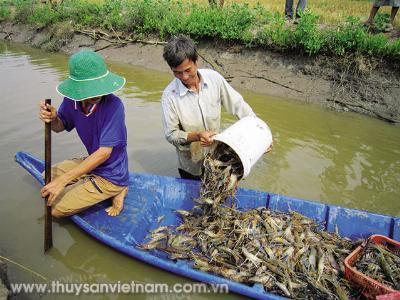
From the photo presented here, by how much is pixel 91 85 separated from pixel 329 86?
6.93m

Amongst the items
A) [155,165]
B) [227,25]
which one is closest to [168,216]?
[155,165]

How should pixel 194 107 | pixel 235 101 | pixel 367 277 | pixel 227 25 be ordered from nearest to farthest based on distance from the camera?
pixel 367 277
pixel 194 107
pixel 235 101
pixel 227 25

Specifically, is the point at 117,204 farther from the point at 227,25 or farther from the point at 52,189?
the point at 227,25

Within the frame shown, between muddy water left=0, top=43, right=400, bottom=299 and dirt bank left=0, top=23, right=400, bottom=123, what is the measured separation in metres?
0.42

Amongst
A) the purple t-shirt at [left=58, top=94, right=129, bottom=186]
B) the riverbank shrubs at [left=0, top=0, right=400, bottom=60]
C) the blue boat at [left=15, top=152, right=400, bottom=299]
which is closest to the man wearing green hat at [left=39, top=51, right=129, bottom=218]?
the purple t-shirt at [left=58, top=94, right=129, bottom=186]

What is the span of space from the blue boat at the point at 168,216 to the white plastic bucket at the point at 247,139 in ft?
2.70

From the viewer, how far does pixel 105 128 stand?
375 cm

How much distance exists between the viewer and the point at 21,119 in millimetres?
7730

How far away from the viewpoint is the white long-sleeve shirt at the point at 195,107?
417 cm

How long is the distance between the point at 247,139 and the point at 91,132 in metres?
1.71

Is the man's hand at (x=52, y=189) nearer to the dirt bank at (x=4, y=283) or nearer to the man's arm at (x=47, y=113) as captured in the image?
the man's arm at (x=47, y=113)

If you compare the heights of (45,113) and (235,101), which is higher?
(235,101)

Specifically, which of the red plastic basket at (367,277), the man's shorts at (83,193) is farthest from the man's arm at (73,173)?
the red plastic basket at (367,277)

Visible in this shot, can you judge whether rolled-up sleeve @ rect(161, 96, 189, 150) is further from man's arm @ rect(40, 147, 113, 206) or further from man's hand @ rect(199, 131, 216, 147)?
man's arm @ rect(40, 147, 113, 206)
